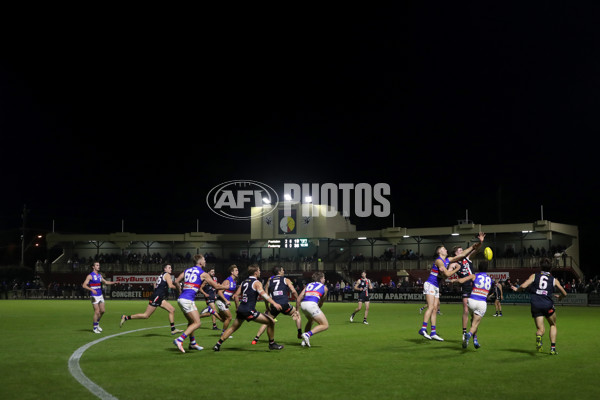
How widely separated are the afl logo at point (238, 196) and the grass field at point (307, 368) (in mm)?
60135

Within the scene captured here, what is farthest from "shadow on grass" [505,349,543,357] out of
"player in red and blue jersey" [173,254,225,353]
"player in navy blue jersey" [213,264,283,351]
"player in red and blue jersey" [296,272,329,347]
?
"player in red and blue jersey" [173,254,225,353]

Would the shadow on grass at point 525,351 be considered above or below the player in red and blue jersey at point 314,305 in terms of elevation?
below

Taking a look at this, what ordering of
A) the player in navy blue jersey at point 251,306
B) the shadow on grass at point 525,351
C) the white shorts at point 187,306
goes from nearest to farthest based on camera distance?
the shadow on grass at point 525,351 → the player in navy blue jersey at point 251,306 → the white shorts at point 187,306

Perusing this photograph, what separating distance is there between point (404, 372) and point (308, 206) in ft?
193

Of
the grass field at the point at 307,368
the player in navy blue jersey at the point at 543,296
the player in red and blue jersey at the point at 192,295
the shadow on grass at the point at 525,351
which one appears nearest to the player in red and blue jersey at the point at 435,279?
the grass field at the point at 307,368

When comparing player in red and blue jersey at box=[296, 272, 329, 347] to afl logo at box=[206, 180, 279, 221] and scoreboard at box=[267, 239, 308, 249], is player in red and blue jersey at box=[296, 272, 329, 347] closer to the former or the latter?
scoreboard at box=[267, 239, 308, 249]

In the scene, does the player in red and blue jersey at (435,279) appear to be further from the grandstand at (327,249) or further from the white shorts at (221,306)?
the grandstand at (327,249)

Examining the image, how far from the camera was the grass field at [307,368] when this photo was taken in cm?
914

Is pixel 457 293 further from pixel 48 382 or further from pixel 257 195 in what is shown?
pixel 48 382

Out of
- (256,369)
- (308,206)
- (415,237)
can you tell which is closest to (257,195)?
(308,206)

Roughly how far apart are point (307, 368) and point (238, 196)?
7141 cm

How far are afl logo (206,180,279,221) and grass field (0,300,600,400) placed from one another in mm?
60135

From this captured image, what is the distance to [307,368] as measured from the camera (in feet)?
37.9

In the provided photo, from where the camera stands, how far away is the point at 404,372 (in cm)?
1105
